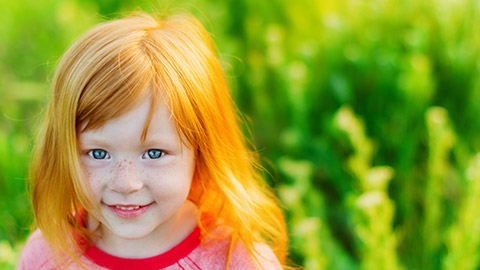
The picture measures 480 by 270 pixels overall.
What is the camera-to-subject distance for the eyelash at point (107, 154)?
754 millimetres

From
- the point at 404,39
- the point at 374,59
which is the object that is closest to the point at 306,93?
the point at 374,59

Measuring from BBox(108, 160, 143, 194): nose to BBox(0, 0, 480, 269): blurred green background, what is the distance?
2.27ft

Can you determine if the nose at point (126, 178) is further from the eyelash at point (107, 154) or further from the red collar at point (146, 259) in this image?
the red collar at point (146, 259)

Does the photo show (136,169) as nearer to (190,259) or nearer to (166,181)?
(166,181)

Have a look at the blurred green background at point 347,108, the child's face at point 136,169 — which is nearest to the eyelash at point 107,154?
the child's face at point 136,169

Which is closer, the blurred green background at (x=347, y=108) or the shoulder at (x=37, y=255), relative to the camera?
the shoulder at (x=37, y=255)

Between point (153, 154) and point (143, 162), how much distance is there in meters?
0.02

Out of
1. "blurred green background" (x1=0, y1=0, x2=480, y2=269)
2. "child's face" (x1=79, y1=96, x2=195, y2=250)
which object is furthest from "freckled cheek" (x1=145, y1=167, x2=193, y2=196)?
"blurred green background" (x1=0, y1=0, x2=480, y2=269)

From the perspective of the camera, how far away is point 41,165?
0.85m

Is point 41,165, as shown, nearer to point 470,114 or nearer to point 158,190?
point 158,190

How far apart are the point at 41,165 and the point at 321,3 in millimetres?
1817

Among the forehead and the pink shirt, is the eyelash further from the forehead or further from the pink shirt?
the pink shirt

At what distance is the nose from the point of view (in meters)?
0.74

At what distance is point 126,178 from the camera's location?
2.43ft
